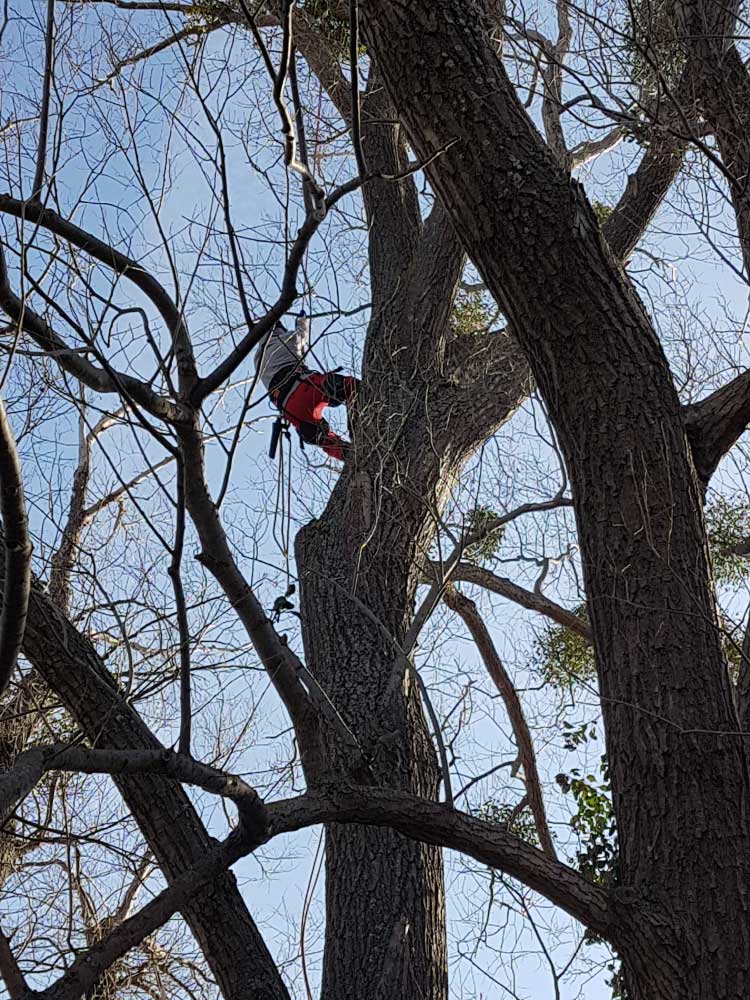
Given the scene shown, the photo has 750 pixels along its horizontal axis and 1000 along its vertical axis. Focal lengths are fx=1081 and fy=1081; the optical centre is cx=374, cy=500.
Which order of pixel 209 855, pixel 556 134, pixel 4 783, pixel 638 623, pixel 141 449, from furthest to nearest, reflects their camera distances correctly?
pixel 556 134 → pixel 638 623 → pixel 209 855 → pixel 141 449 → pixel 4 783

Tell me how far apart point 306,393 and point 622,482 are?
6.75 ft

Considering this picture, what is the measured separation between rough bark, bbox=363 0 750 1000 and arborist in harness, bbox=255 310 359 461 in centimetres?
101

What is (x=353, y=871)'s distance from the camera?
3.51 metres

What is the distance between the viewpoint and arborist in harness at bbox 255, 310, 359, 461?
3.88 m

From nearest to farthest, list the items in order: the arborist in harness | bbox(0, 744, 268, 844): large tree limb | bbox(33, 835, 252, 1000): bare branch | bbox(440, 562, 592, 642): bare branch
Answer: bbox(0, 744, 268, 844): large tree limb
bbox(33, 835, 252, 1000): bare branch
the arborist in harness
bbox(440, 562, 592, 642): bare branch

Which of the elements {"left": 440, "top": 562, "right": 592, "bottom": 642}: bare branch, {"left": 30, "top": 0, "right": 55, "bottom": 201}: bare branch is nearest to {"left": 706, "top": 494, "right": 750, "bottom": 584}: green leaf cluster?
{"left": 440, "top": 562, "right": 592, "bottom": 642}: bare branch

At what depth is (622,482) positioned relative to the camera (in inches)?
108

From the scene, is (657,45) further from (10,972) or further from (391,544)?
(10,972)

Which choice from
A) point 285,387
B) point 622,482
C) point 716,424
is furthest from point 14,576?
point 285,387

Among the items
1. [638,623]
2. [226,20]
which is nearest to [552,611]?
[638,623]

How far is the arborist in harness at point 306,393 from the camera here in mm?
3875

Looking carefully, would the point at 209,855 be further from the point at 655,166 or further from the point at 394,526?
the point at 655,166

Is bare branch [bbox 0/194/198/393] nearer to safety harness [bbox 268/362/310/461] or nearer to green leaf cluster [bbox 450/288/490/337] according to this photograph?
safety harness [bbox 268/362/310/461]

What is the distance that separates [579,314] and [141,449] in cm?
130
